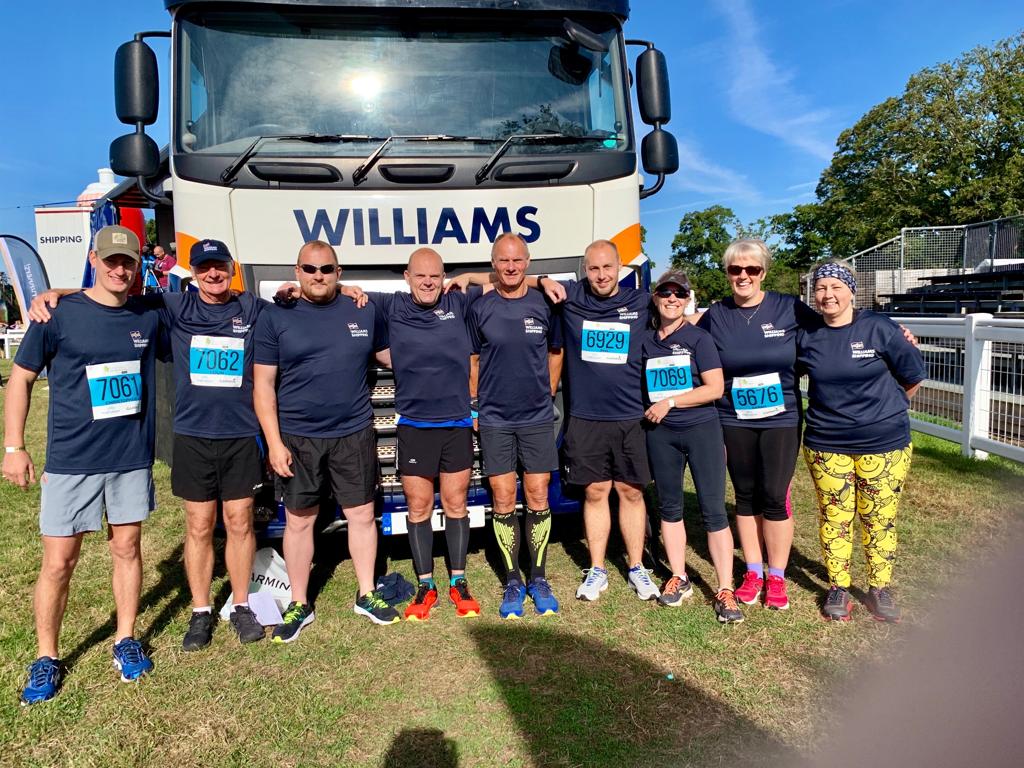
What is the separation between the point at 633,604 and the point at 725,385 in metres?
1.34

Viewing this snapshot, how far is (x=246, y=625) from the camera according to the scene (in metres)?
3.74

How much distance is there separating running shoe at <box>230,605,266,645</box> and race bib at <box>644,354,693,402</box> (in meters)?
2.43

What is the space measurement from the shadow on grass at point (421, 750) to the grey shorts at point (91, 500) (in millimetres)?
1635

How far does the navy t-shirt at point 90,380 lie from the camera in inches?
124

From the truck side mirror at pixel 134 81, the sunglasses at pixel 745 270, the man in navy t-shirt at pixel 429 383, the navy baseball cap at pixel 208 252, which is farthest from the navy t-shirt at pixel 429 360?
the truck side mirror at pixel 134 81

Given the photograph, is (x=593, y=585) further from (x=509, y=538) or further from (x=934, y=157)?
(x=934, y=157)

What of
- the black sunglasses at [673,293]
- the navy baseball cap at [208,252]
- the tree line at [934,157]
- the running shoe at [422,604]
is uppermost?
the tree line at [934,157]

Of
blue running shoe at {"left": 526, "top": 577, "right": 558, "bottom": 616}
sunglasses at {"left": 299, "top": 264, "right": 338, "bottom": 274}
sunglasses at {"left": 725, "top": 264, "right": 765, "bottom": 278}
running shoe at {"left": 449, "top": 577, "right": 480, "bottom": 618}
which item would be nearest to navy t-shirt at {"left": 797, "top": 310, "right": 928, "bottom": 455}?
sunglasses at {"left": 725, "top": 264, "right": 765, "bottom": 278}

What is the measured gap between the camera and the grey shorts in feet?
10.5

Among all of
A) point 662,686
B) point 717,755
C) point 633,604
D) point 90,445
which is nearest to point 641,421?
point 633,604

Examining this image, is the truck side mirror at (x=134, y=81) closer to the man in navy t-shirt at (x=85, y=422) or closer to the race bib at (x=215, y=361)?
the man in navy t-shirt at (x=85, y=422)

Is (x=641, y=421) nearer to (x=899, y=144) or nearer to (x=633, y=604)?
(x=633, y=604)

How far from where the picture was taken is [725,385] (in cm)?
381

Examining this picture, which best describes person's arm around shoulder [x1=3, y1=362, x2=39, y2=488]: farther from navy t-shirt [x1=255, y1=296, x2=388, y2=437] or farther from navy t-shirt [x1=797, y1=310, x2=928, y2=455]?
navy t-shirt [x1=797, y1=310, x2=928, y2=455]
